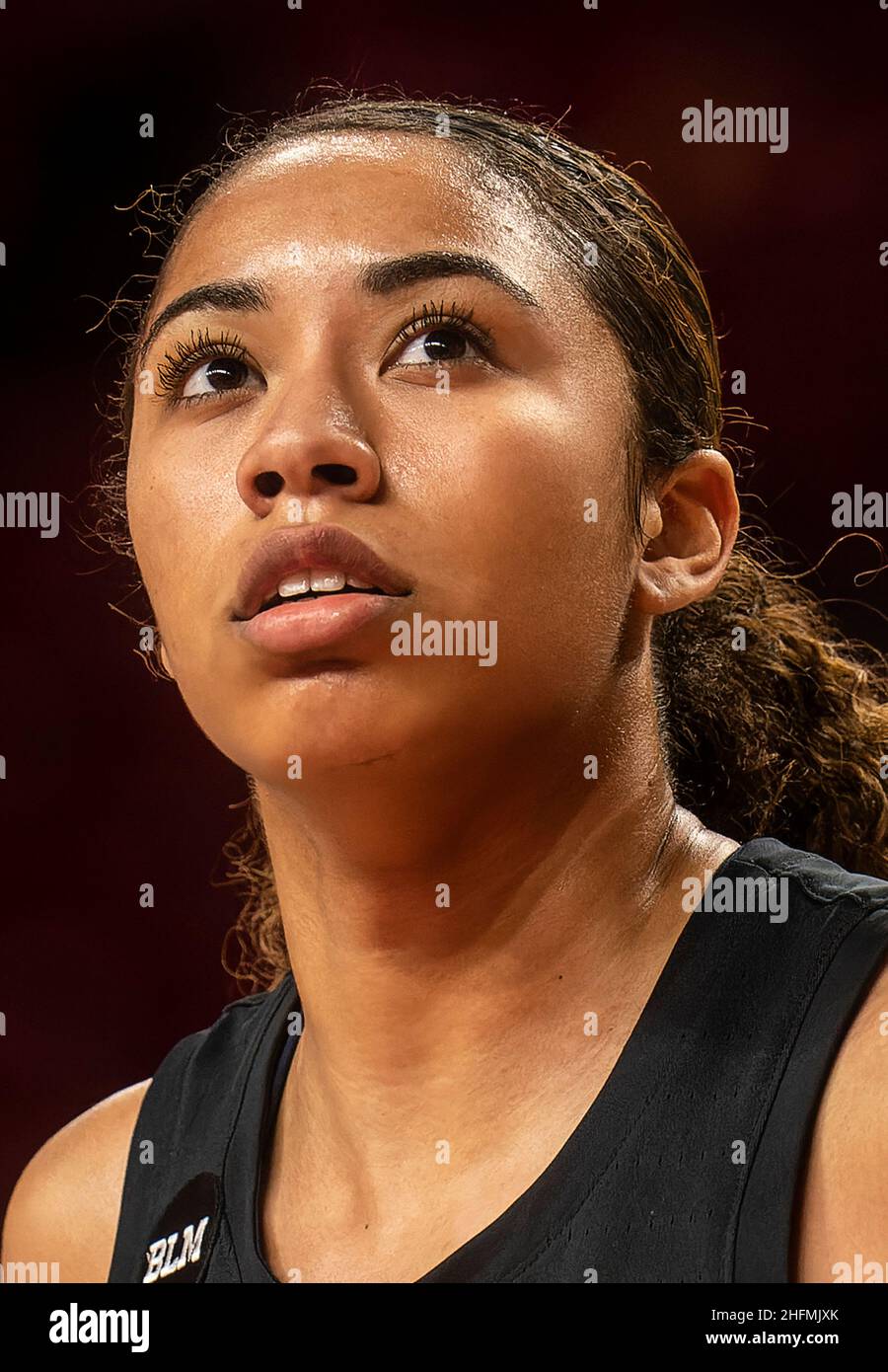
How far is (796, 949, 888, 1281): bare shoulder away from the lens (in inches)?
44.8

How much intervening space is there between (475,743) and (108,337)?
1623 mm

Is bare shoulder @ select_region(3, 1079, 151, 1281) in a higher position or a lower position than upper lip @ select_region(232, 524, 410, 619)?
lower

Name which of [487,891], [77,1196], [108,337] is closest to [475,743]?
[487,891]

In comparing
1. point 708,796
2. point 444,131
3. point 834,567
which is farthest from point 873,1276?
point 834,567

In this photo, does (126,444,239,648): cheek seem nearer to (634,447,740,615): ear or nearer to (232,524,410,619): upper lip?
(232,524,410,619): upper lip

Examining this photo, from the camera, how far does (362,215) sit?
142 cm

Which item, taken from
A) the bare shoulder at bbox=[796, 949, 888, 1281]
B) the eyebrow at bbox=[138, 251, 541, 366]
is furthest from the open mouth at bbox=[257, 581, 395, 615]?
the bare shoulder at bbox=[796, 949, 888, 1281]

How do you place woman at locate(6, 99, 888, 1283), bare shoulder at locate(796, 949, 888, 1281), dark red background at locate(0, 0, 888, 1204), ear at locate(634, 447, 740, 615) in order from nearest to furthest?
bare shoulder at locate(796, 949, 888, 1281) → woman at locate(6, 99, 888, 1283) → ear at locate(634, 447, 740, 615) → dark red background at locate(0, 0, 888, 1204)

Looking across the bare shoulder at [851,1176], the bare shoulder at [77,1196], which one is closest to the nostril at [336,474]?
the bare shoulder at [851,1176]

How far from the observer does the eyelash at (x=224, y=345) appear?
1.38 metres

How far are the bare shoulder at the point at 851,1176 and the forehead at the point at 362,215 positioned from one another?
68 centimetres

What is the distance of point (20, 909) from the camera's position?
257 centimetres

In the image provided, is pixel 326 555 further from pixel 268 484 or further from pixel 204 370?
pixel 204 370

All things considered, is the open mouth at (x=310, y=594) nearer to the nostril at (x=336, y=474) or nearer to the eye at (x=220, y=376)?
the nostril at (x=336, y=474)
